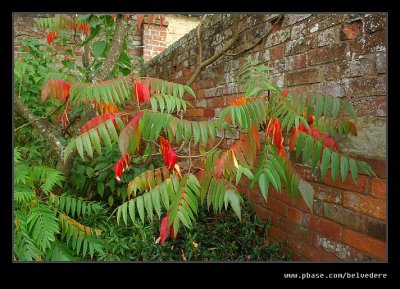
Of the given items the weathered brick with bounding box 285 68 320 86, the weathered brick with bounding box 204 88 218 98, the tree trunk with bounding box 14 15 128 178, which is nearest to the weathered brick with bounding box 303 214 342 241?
the weathered brick with bounding box 285 68 320 86

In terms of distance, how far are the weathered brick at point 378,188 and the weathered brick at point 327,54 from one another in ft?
2.24

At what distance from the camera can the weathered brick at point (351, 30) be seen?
1.78 m

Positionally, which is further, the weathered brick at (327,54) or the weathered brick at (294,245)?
the weathered brick at (294,245)

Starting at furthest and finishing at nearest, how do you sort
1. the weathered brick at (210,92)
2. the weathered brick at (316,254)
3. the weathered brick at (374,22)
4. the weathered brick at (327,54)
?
the weathered brick at (210,92) → the weathered brick at (316,254) → the weathered brick at (327,54) → the weathered brick at (374,22)

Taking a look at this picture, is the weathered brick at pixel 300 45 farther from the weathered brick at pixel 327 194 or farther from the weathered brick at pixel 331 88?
the weathered brick at pixel 327 194

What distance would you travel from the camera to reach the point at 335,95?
6.34ft

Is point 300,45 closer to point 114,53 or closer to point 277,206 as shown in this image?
point 277,206

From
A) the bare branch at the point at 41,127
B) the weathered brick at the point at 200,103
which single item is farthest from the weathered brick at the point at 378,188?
the bare branch at the point at 41,127

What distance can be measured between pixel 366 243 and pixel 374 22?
3.61ft

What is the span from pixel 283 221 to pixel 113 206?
1606 millimetres

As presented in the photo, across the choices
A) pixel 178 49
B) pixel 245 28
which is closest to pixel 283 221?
pixel 245 28

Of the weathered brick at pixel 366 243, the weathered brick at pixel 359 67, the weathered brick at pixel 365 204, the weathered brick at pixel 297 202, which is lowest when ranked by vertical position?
the weathered brick at pixel 366 243

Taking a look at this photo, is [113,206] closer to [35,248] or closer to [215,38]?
[35,248]

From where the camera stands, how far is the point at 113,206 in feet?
10.5
